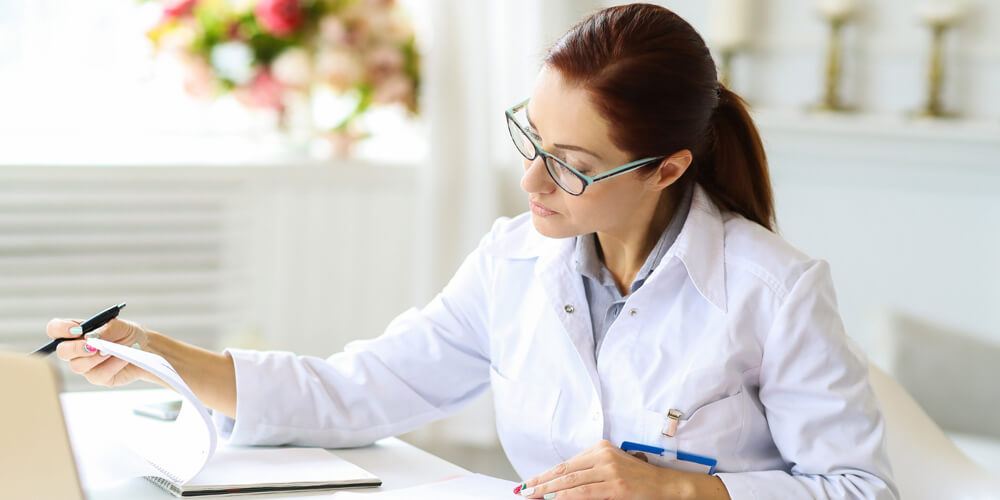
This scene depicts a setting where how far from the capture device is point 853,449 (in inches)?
48.6

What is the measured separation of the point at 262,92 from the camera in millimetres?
3131

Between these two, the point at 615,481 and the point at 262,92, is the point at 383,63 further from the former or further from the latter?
the point at 615,481

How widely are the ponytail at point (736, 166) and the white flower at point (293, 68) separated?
1851mm

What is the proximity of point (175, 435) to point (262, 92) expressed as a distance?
1941 mm

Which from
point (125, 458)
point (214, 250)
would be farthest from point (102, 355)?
point (214, 250)

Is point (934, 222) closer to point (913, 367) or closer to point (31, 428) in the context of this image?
point (913, 367)

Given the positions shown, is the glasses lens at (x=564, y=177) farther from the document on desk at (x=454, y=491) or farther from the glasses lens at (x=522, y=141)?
the document on desk at (x=454, y=491)

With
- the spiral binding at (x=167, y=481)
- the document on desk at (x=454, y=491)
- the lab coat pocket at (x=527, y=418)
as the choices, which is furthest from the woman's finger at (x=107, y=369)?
the lab coat pocket at (x=527, y=418)

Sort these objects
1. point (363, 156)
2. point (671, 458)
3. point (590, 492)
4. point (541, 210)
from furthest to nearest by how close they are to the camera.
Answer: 1. point (363, 156)
2. point (541, 210)
3. point (671, 458)
4. point (590, 492)

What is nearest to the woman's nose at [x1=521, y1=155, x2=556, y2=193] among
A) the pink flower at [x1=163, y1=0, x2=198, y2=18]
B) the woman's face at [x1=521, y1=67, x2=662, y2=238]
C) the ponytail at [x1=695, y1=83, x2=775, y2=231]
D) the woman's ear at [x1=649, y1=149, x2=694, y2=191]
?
the woman's face at [x1=521, y1=67, x2=662, y2=238]

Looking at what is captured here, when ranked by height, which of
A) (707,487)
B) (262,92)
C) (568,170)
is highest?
(262,92)

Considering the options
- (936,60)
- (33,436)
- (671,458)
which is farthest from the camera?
(936,60)

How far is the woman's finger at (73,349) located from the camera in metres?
1.27

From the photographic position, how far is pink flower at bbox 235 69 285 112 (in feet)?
10.3
